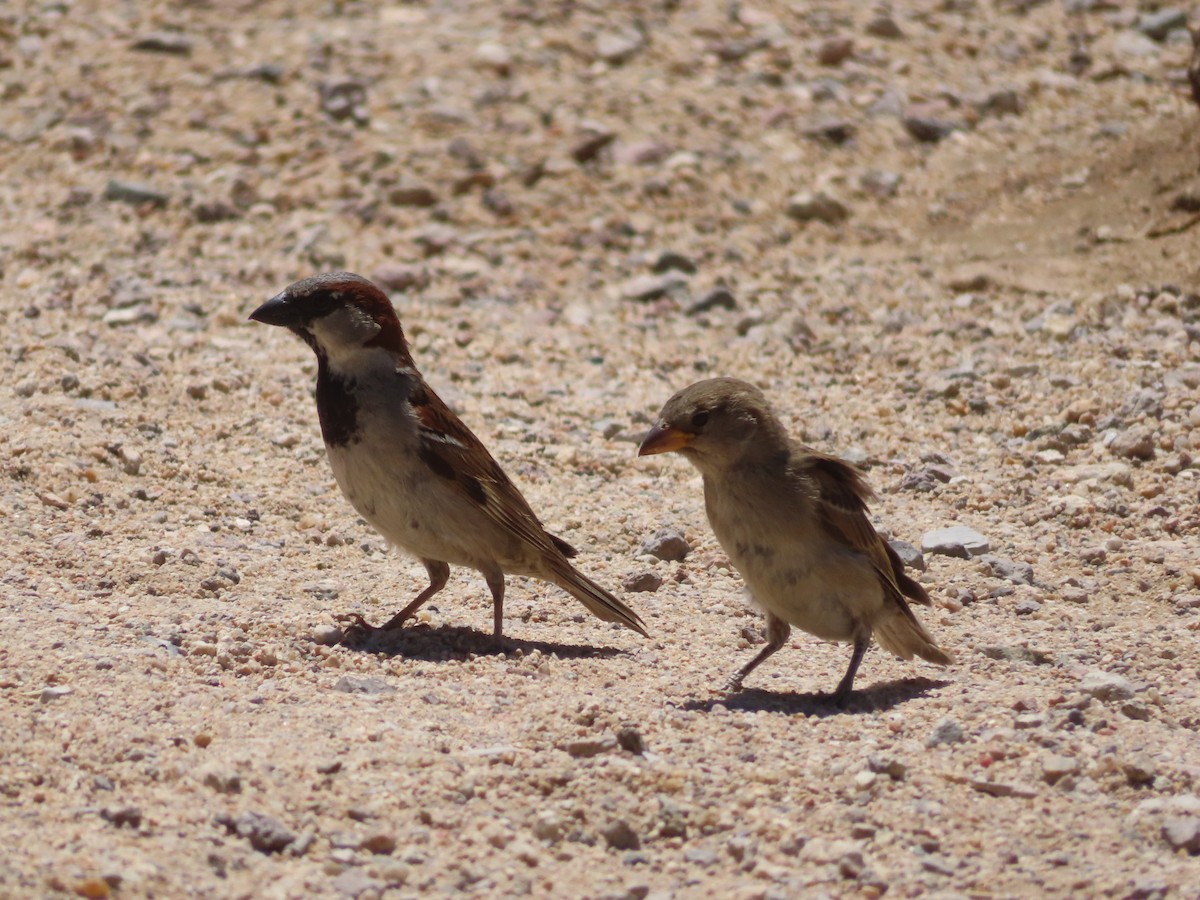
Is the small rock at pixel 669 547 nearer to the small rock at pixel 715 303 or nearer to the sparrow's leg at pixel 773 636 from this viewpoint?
the sparrow's leg at pixel 773 636

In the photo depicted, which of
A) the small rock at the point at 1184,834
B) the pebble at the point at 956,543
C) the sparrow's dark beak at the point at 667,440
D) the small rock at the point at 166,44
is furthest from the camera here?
the small rock at the point at 166,44

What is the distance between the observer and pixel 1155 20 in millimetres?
12844

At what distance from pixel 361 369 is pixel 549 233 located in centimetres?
463

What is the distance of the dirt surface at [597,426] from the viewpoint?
438cm

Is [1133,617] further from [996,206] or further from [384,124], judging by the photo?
[384,124]

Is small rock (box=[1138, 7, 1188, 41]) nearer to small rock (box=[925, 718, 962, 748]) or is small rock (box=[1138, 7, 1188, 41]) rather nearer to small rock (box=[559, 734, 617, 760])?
small rock (box=[925, 718, 962, 748])

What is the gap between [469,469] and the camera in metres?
6.27

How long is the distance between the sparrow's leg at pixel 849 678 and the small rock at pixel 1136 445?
2.76 metres

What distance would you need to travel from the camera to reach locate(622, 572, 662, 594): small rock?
6.92 m

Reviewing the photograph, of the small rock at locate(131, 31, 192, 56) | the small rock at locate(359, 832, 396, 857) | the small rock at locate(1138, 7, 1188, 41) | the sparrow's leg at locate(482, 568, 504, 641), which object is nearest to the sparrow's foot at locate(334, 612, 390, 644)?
the sparrow's leg at locate(482, 568, 504, 641)

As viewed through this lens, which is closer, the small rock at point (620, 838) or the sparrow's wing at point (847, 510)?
the small rock at point (620, 838)

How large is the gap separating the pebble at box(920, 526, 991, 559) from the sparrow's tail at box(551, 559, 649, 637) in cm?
156

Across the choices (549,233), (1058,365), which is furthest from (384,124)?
(1058,365)

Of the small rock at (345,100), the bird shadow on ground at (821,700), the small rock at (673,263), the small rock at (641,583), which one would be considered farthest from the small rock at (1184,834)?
the small rock at (345,100)
